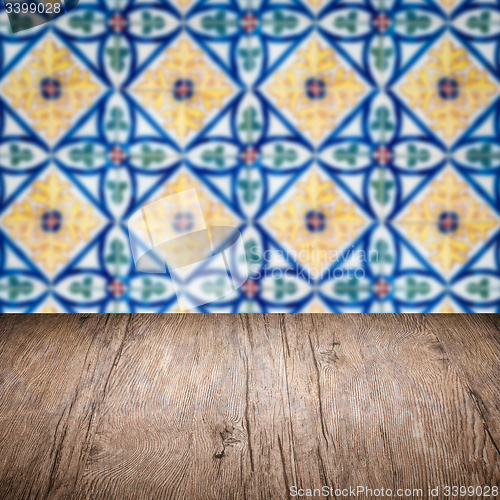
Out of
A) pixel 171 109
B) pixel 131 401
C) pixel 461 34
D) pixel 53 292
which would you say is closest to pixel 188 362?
pixel 131 401

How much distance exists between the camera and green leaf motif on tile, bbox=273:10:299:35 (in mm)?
939

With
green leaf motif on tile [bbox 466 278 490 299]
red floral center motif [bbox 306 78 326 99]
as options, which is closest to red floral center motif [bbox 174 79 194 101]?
red floral center motif [bbox 306 78 326 99]

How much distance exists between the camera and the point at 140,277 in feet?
3.34

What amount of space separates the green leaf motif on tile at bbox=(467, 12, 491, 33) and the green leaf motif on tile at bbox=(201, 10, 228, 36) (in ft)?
1.42

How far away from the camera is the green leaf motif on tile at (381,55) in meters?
0.95

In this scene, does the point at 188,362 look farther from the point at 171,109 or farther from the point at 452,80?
the point at 452,80

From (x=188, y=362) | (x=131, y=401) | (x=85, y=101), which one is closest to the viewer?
(x=131, y=401)

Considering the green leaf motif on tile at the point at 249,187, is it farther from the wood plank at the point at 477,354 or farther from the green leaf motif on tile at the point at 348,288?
the wood plank at the point at 477,354

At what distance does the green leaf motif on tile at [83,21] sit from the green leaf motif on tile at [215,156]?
0.30 meters

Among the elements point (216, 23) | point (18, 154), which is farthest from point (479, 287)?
point (18, 154)

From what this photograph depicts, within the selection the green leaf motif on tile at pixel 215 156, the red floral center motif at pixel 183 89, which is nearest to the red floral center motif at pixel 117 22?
the red floral center motif at pixel 183 89

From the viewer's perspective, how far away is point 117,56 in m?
0.95

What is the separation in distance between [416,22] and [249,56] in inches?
11.9

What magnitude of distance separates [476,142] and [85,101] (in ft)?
2.36
